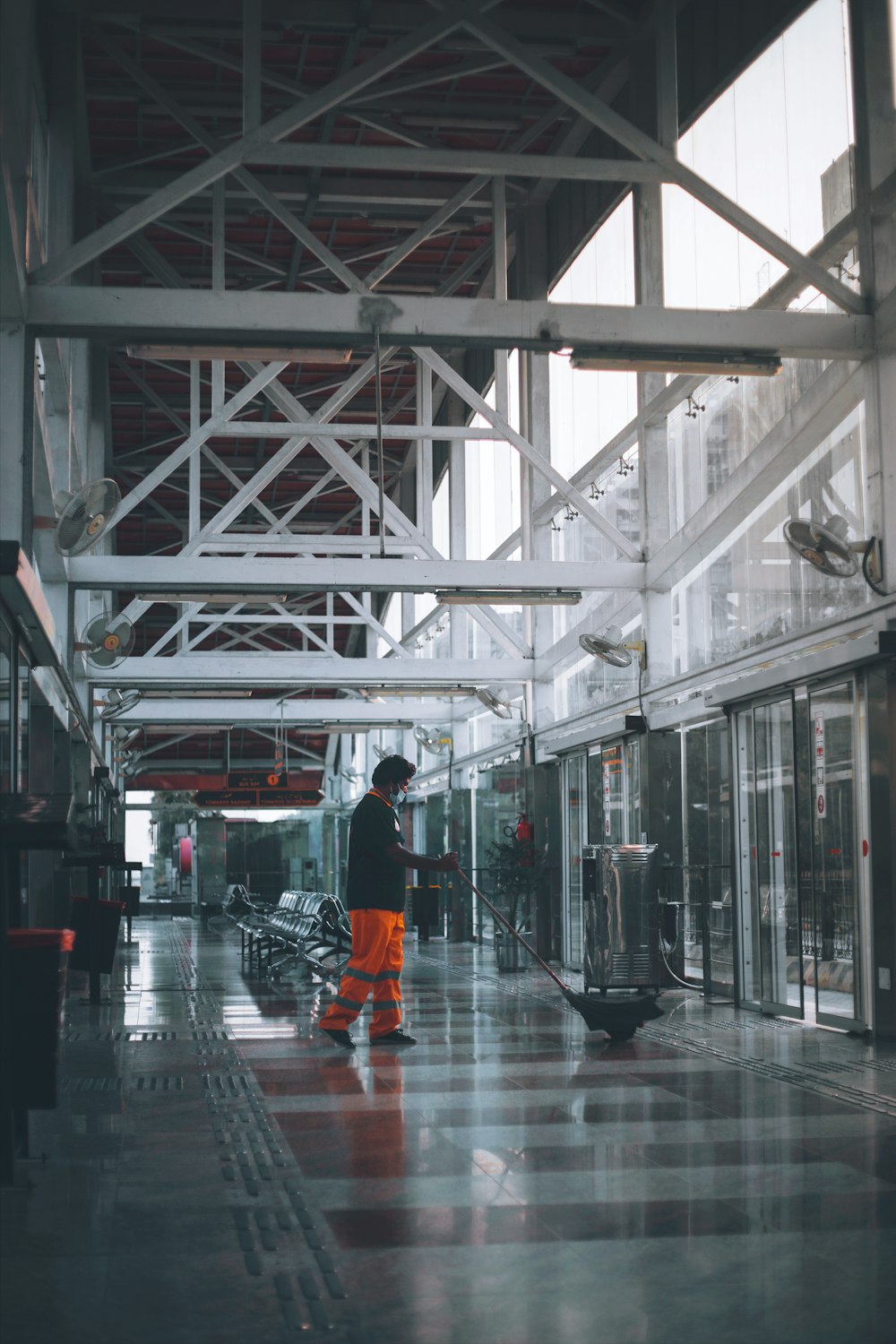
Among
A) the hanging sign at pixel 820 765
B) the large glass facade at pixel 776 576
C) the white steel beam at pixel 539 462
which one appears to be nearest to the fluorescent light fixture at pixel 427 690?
the white steel beam at pixel 539 462

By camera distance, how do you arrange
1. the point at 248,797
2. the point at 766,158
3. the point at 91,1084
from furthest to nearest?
the point at 248,797
the point at 766,158
the point at 91,1084

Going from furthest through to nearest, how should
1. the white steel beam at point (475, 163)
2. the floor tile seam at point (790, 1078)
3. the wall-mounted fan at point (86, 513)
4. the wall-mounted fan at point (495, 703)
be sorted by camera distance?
1. the wall-mounted fan at point (495, 703)
2. the wall-mounted fan at point (86, 513)
3. the white steel beam at point (475, 163)
4. the floor tile seam at point (790, 1078)

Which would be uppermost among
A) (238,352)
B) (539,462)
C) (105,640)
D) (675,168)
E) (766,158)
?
(766,158)

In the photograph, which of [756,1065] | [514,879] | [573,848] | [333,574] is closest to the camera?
[756,1065]

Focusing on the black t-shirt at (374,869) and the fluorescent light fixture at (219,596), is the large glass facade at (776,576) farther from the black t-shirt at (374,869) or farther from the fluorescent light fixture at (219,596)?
the fluorescent light fixture at (219,596)

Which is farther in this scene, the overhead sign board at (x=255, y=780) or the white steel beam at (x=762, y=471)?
the overhead sign board at (x=255, y=780)

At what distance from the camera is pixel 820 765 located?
1051 centimetres

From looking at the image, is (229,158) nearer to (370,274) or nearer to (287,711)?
(370,274)

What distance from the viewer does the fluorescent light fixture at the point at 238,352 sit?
9562 millimetres

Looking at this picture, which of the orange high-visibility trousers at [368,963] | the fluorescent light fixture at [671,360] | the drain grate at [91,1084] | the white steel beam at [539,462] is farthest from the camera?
the white steel beam at [539,462]

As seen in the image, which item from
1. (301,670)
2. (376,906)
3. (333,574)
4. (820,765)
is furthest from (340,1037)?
(301,670)

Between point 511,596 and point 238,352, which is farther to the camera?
point 511,596

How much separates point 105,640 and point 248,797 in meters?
19.8

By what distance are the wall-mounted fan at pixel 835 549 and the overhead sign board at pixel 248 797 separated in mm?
26447
